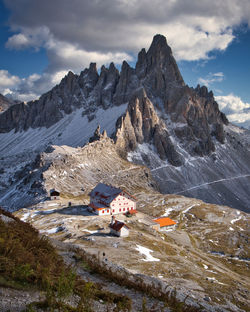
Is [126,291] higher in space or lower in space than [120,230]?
higher

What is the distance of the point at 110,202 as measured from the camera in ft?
251

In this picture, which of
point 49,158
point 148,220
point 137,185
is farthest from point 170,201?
point 49,158

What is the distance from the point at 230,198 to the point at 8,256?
184m

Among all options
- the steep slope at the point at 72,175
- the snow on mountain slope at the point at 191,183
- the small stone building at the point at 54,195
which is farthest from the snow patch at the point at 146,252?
the snow on mountain slope at the point at 191,183

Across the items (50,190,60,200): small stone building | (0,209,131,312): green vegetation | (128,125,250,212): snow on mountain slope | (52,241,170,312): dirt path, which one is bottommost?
(128,125,250,212): snow on mountain slope

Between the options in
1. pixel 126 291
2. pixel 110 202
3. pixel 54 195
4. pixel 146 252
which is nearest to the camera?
pixel 126 291

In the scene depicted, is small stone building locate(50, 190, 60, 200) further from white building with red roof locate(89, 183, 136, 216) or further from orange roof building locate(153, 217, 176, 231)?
orange roof building locate(153, 217, 176, 231)

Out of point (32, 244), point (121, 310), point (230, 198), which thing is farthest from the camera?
point (230, 198)

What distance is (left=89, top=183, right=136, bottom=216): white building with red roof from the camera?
7625 cm

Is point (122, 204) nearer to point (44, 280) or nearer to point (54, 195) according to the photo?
point (54, 195)

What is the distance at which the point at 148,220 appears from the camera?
80938 millimetres

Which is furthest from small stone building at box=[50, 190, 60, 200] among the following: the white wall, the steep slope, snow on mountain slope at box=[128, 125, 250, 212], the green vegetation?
snow on mountain slope at box=[128, 125, 250, 212]

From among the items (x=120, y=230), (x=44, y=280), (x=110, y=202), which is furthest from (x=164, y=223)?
(x=44, y=280)

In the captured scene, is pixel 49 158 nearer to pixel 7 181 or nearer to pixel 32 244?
pixel 7 181
